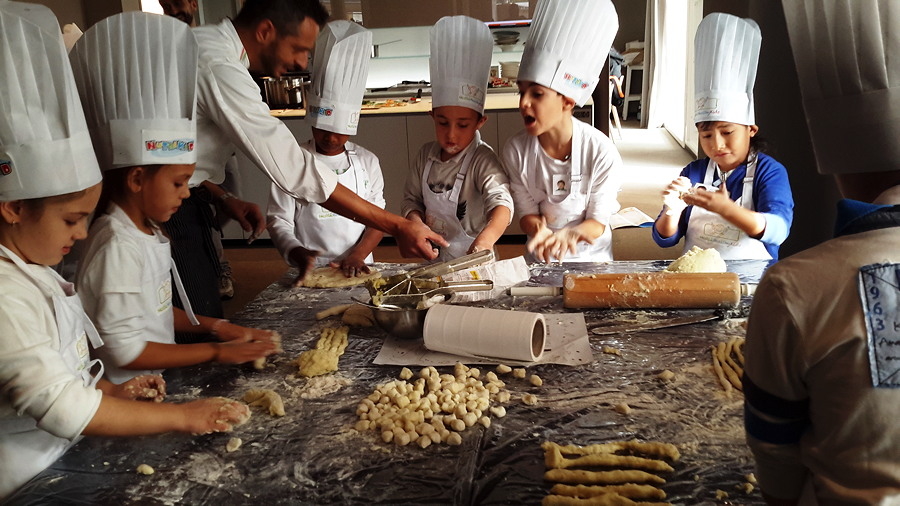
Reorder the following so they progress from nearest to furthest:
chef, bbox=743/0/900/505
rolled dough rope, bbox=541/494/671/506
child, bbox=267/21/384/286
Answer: chef, bbox=743/0/900/505 < rolled dough rope, bbox=541/494/671/506 < child, bbox=267/21/384/286

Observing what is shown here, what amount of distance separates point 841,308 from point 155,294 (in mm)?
1359

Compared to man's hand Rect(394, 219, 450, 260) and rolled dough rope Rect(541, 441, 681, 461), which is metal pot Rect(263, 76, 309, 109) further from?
rolled dough rope Rect(541, 441, 681, 461)

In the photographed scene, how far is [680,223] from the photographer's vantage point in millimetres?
2375

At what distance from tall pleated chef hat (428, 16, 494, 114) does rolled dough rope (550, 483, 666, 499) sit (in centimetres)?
167

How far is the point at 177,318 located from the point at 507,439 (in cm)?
97

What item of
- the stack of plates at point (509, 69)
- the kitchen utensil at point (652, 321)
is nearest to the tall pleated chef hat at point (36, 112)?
the kitchen utensil at point (652, 321)

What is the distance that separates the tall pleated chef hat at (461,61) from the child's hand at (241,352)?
1.29 meters

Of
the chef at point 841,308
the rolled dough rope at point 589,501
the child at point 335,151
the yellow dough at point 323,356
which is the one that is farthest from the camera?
the child at point 335,151

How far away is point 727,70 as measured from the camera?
2158 millimetres

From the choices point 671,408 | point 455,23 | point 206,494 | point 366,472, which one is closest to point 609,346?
point 671,408

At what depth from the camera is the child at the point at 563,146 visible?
218 cm

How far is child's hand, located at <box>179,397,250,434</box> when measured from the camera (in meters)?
1.11

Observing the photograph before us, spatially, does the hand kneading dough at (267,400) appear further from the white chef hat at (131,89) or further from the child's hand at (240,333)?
the white chef hat at (131,89)

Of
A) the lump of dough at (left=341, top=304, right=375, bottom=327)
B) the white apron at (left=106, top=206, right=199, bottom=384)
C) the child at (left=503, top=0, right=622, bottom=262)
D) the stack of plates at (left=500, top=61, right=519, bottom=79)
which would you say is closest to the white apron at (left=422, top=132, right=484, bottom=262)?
the child at (left=503, top=0, right=622, bottom=262)
